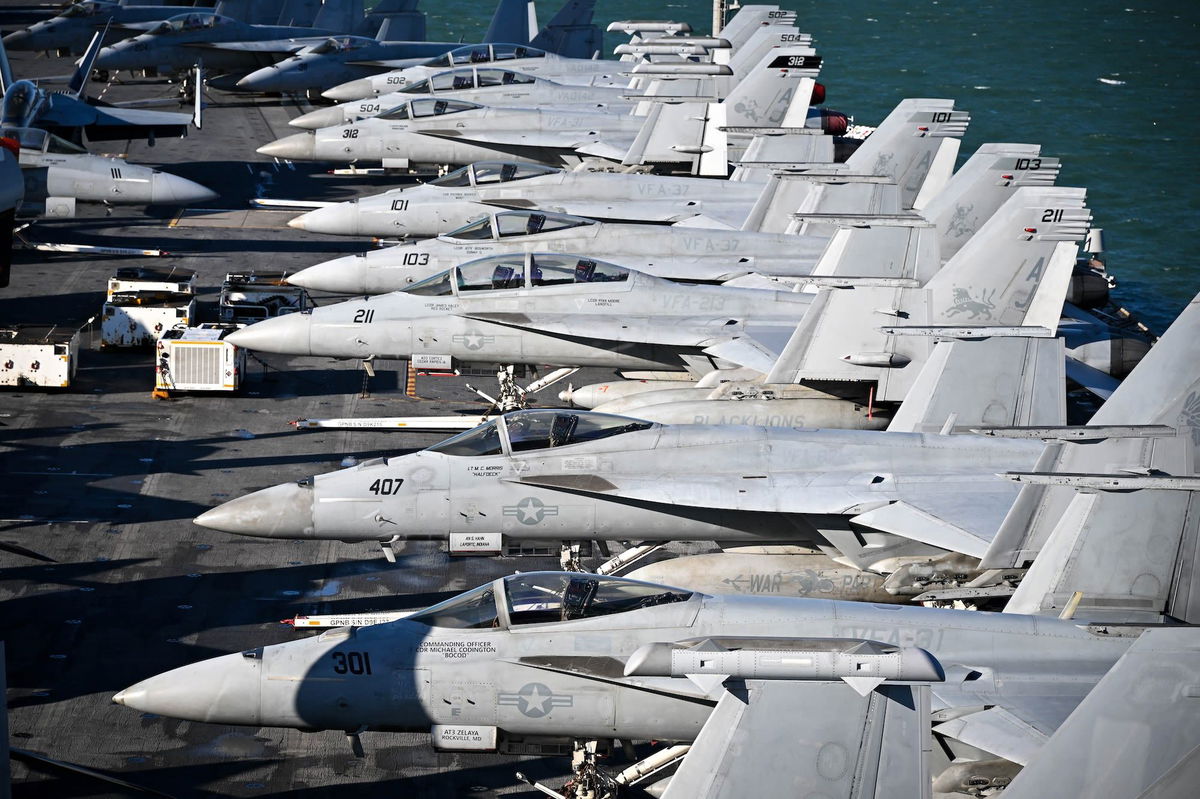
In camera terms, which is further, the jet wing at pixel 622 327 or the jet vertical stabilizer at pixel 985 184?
the jet vertical stabilizer at pixel 985 184

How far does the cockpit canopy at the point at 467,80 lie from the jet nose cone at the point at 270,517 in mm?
26516

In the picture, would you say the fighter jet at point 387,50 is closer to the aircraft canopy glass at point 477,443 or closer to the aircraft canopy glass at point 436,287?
the aircraft canopy glass at point 436,287

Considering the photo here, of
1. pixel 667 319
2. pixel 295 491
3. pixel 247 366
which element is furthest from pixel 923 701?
pixel 247 366

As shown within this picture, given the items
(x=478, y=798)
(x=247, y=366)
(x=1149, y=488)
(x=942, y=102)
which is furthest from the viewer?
(x=942, y=102)

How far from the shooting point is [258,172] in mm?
44562

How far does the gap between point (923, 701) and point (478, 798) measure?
227 inches

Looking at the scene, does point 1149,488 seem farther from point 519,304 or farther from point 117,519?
point 117,519

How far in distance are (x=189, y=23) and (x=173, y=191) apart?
22.1 m

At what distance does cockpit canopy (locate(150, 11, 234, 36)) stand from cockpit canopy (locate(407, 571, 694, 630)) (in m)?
45.6

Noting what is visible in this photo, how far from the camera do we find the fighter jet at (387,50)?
5209 cm

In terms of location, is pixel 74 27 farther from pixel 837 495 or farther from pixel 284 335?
pixel 837 495

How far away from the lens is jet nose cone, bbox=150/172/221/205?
3450cm

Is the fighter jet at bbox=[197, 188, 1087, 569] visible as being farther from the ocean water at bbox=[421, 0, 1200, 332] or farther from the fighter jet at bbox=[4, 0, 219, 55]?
the fighter jet at bbox=[4, 0, 219, 55]

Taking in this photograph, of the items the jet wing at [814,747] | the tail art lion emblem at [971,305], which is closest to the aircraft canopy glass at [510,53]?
the tail art lion emblem at [971,305]
